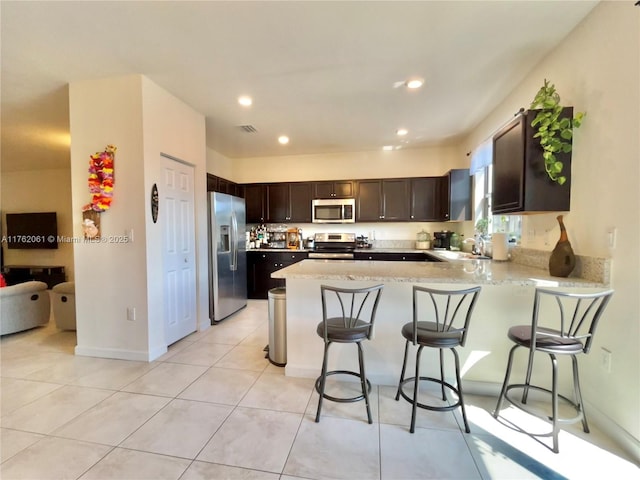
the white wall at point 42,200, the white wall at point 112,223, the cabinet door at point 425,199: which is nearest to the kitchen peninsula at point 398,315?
the white wall at point 112,223

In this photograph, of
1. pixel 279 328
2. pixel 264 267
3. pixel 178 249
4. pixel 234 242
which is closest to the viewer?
pixel 279 328

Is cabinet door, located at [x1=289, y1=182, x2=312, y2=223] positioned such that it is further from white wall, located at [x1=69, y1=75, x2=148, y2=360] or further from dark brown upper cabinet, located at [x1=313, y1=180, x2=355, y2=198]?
white wall, located at [x1=69, y1=75, x2=148, y2=360]

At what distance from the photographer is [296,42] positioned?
2227mm

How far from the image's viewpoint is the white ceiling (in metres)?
1.92

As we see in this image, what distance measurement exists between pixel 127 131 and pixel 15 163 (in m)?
5.25

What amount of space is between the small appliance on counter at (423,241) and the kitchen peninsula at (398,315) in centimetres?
251

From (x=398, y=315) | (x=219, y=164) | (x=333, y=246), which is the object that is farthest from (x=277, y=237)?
(x=398, y=315)

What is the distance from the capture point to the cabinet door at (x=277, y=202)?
17.8 feet

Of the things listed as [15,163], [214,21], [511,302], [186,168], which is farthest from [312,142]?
[15,163]

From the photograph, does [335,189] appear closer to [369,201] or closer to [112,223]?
[369,201]

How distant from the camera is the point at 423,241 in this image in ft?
16.8

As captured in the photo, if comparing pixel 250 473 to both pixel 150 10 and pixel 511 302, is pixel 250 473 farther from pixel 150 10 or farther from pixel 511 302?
pixel 150 10

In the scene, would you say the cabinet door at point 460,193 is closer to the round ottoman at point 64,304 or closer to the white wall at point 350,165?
the white wall at point 350,165

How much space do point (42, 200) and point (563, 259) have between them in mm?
9023
